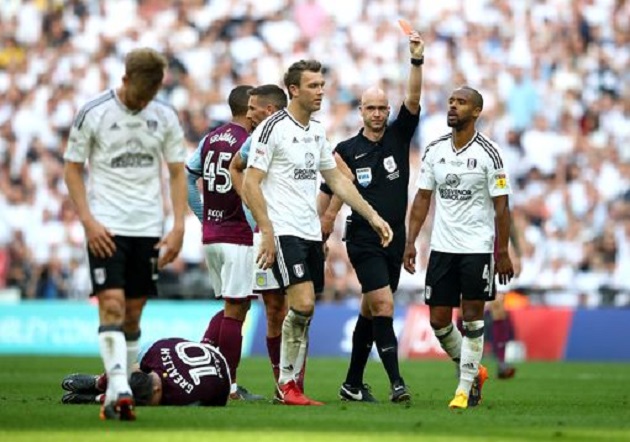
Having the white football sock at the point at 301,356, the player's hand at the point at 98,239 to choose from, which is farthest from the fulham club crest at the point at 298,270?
the player's hand at the point at 98,239

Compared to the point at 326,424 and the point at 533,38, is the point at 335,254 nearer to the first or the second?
the point at 533,38

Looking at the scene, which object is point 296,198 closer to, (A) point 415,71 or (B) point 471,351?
(A) point 415,71

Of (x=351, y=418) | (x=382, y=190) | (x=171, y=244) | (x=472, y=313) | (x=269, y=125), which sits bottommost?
(x=351, y=418)

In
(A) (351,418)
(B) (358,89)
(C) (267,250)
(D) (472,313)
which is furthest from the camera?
(B) (358,89)

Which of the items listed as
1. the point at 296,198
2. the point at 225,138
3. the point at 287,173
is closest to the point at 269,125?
the point at 287,173

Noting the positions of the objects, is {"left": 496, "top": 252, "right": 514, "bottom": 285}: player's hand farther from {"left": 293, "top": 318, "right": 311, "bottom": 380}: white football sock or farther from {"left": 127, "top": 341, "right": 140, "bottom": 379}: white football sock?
{"left": 127, "top": 341, "right": 140, "bottom": 379}: white football sock

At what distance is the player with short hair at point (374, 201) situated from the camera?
1358cm

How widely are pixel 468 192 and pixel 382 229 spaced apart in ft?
3.26

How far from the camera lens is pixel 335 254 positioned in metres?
26.0

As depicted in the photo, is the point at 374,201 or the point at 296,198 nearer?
the point at 296,198

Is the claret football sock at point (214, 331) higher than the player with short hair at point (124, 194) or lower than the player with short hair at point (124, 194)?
lower

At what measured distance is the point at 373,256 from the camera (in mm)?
13609

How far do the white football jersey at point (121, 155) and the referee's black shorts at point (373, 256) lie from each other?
3.15 meters

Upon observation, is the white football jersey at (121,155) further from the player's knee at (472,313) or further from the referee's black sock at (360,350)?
the referee's black sock at (360,350)
